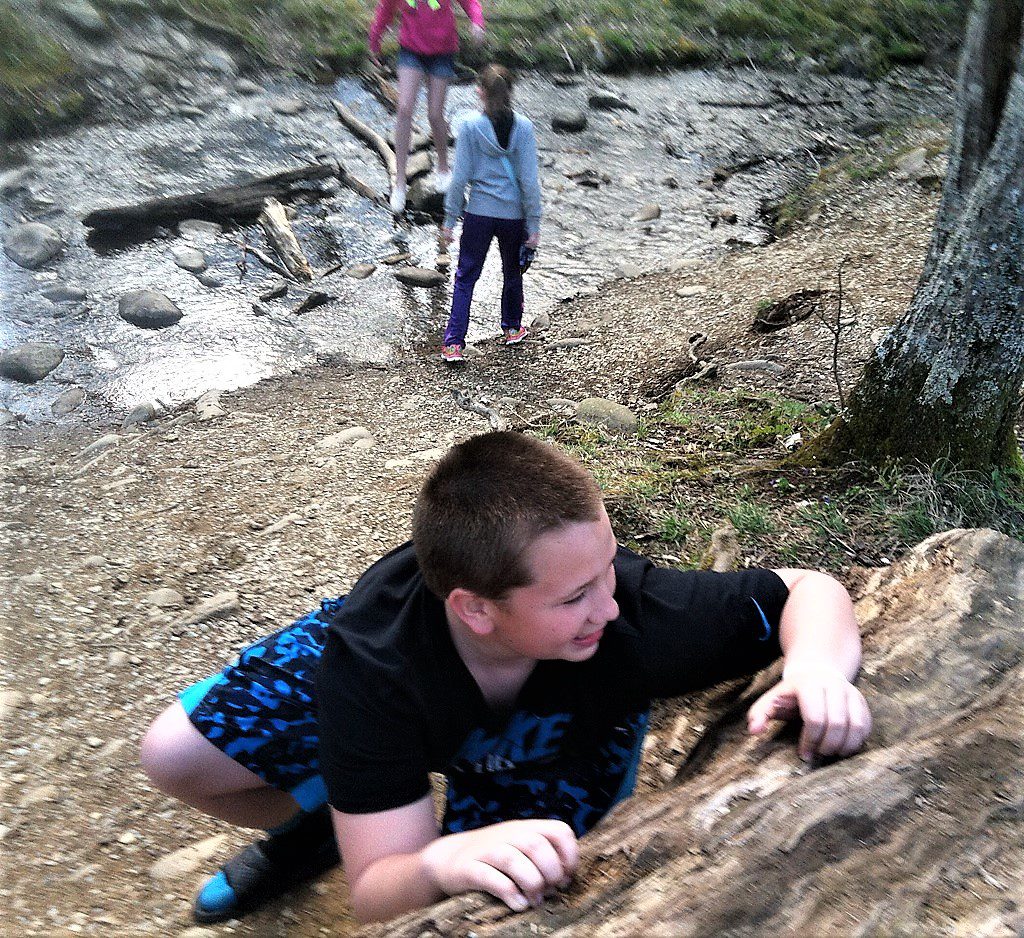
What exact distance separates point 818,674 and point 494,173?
4042mm

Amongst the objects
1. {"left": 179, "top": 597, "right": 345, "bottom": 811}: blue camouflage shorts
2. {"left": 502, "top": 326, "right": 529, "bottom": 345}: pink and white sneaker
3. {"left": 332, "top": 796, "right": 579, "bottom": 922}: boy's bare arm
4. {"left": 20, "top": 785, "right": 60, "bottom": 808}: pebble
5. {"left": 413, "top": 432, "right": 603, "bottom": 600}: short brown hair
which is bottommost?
{"left": 20, "top": 785, "right": 60, "bottom": 808}: pebble

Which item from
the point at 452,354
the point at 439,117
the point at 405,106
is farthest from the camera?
the point at 439,117

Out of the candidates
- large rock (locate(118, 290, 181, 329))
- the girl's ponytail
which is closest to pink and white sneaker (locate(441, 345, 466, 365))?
the girl's ponytail

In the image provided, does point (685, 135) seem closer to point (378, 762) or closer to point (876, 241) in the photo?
point (876, 241)

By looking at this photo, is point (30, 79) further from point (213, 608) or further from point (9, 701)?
point (9, 701)

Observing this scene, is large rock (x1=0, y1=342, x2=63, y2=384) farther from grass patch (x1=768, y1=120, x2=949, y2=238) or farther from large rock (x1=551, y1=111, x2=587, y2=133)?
grass patch (x1=768, y1=120, x2=949, y2=238)

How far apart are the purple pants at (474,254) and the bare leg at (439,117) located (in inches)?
74.3

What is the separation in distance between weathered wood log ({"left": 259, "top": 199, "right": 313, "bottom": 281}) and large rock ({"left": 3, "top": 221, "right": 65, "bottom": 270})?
4.26ft

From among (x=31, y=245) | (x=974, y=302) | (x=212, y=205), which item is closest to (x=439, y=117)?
(x=212, y=205)

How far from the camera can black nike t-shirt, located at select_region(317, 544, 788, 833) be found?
1497 millimetres

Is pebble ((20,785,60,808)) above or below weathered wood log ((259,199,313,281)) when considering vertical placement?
below

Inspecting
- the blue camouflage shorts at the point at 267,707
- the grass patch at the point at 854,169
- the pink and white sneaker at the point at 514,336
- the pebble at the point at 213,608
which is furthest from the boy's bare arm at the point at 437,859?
the grass patch at the point at 854,169

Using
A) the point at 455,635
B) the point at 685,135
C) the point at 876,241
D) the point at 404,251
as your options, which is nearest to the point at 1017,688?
the point at 455,635

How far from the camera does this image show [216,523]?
3754 millimetres
